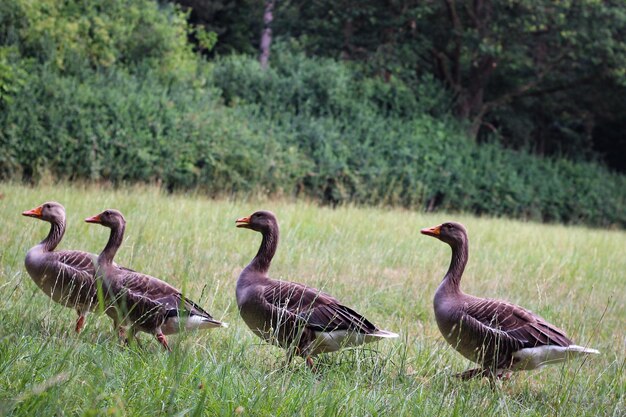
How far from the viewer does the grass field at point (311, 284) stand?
416cm

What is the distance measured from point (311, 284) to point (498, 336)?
338 cm

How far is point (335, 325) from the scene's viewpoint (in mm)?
5578

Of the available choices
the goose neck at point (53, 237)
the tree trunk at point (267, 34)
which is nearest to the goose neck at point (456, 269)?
the goose neck at point (53, 237)

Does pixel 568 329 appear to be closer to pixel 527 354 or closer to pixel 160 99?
pixel 527 354

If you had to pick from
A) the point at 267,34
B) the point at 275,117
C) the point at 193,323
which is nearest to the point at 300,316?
the point at 193,323

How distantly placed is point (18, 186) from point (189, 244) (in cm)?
518

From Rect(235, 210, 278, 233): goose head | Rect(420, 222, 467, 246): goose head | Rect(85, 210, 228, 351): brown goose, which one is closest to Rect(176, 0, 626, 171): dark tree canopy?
Rect(420, 222, 467, 246): goose head

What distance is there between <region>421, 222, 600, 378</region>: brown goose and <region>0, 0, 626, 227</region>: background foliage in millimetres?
11228

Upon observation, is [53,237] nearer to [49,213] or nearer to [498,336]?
[49,213]

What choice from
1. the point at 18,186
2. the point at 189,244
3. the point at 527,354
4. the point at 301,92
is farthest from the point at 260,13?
the point at 527,354

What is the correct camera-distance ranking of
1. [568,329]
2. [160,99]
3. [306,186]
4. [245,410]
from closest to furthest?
[245,410], [568,329], [160,99], [306,186]

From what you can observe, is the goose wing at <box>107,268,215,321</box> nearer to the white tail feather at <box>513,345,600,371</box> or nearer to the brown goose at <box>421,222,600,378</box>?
the brown goose at <box>421,222,600,378</box>

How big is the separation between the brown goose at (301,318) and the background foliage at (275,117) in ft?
34.7

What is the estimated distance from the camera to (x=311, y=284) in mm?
8789
